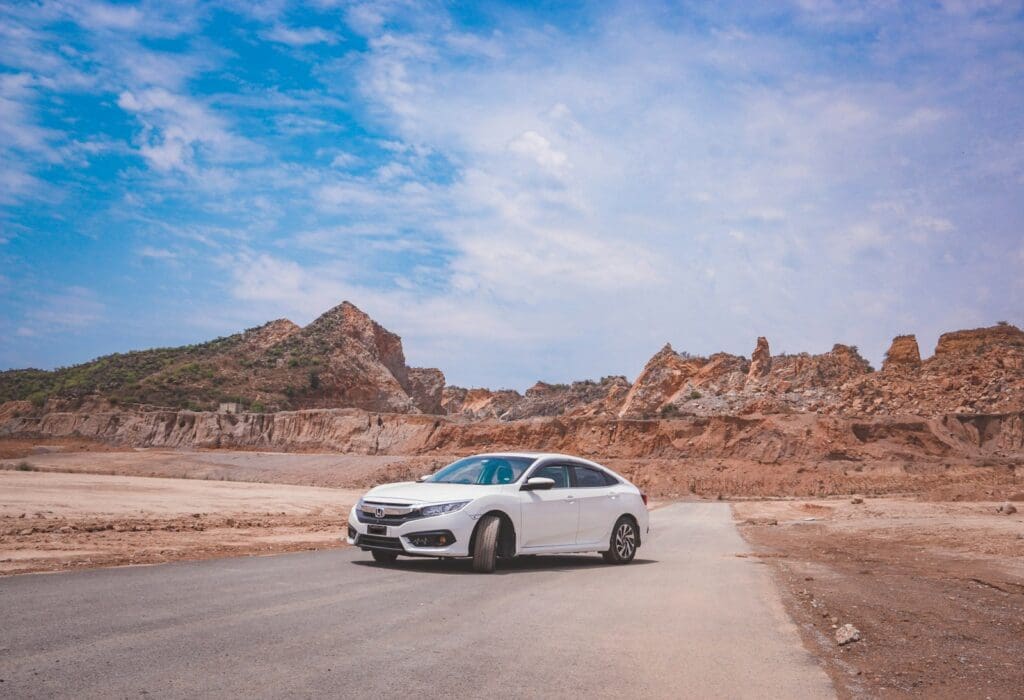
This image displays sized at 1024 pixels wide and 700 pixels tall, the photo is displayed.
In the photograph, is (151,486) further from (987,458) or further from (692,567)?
(987,458)

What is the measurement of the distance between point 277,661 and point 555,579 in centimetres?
580

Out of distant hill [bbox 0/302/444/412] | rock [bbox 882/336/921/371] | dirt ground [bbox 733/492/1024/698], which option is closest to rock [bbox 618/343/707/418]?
rock [bbox 882/336/921/371]

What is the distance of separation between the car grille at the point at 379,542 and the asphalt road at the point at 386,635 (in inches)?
13.8

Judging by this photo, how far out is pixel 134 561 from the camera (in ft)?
36.1

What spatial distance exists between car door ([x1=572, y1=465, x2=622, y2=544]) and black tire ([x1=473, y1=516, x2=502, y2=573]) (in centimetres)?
191

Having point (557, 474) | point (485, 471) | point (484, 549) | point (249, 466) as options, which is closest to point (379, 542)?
point (484, 549)

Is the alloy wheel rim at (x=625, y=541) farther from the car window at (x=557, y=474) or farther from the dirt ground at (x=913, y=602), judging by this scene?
the dirt ground at (x=913, y=602)

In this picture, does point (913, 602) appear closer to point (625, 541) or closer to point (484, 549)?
point (625, 541)

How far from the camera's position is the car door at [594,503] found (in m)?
12.6

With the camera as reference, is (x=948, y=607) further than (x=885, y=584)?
No

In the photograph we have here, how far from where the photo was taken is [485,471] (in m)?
12.2

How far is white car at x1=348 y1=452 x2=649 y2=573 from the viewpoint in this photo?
11.0m

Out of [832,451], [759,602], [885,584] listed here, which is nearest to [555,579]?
[759,602]

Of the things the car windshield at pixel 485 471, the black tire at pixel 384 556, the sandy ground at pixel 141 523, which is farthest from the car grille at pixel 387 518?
the sandy ground at pixel 141 523
